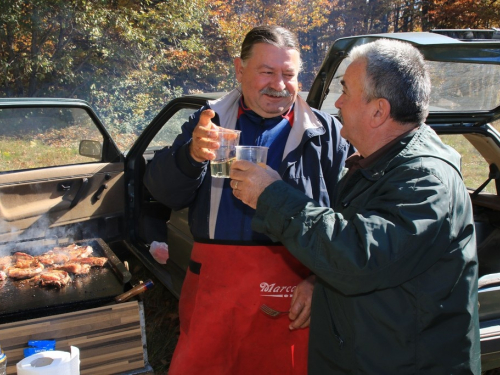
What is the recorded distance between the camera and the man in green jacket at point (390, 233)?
1332mm

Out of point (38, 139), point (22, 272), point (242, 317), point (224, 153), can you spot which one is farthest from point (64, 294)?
point (38, 139)

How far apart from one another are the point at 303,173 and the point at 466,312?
0.90 meters

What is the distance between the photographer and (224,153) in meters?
1.83

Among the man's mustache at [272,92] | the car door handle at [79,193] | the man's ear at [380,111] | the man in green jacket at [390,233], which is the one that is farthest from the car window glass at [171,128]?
the man's ear at [380,111]

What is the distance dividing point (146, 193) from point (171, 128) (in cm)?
63

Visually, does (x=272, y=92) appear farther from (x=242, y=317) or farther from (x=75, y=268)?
(x=75, y=268)

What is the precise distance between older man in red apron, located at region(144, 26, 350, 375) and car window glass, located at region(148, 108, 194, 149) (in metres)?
1.80

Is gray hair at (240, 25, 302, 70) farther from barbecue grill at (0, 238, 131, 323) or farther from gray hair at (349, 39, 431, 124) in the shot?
barbecue grill at (0, 238, 131, 323)

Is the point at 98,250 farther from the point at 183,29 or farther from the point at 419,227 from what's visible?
the point at 183,29

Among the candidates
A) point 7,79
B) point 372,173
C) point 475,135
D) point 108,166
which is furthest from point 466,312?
point 7,79

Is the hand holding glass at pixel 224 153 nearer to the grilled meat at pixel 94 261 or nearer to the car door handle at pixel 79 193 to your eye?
the grilled meat at pixel 94 261

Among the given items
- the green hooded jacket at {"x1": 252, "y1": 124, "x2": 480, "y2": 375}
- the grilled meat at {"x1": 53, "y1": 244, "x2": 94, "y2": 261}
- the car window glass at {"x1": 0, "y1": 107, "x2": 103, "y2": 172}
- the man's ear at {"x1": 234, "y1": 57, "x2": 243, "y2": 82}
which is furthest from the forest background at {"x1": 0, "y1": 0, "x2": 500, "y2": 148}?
the green hooded jacket at {"x1": 252, "y1": 124, "x2": 480, "y2": 375}

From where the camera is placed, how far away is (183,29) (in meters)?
13.1

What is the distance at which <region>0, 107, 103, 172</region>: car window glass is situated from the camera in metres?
10.2
